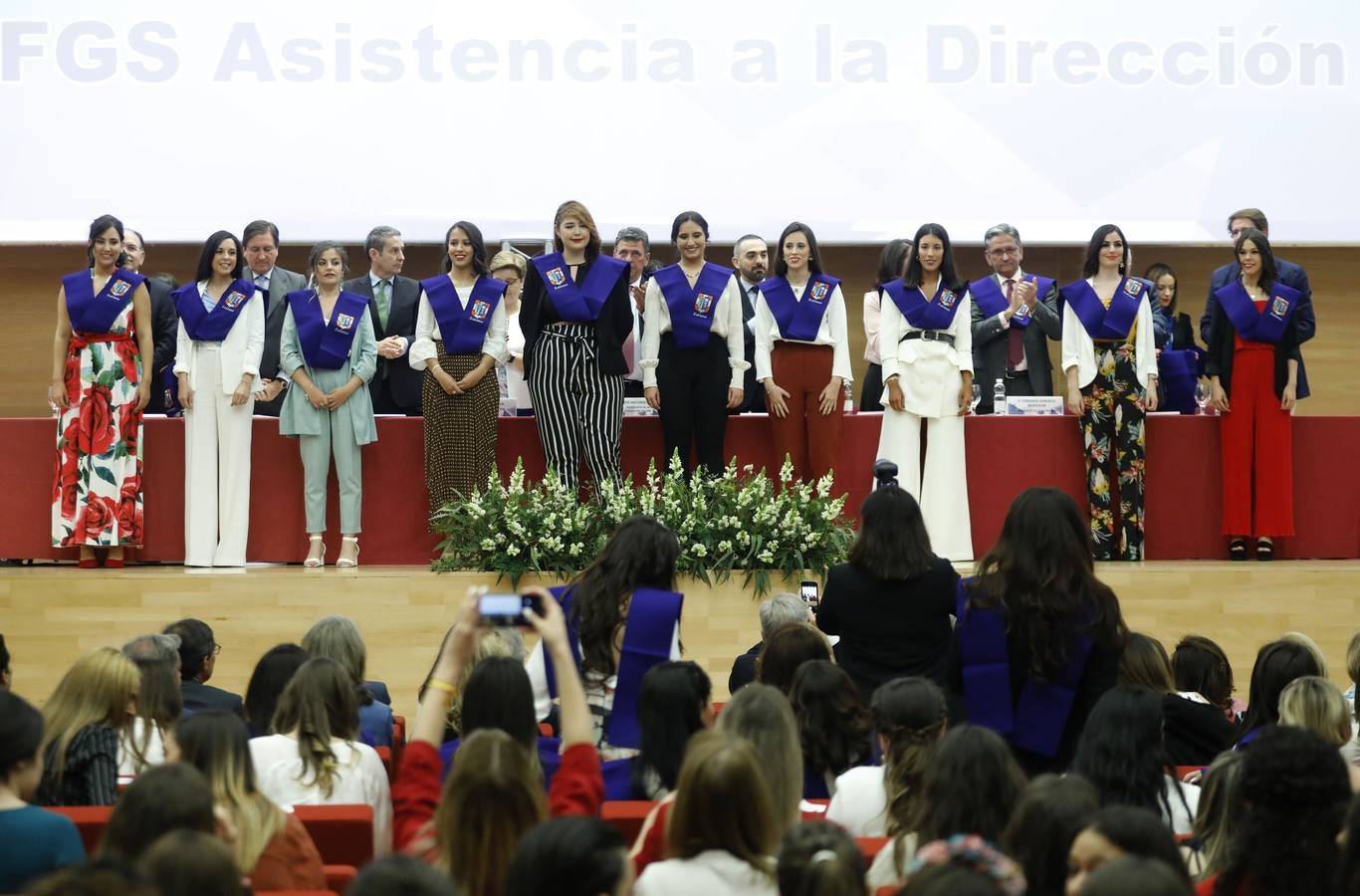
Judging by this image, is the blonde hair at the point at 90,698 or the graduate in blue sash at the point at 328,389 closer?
the blonde hair at the point at 90,698

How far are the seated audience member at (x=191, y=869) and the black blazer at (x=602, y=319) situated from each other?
5203mm

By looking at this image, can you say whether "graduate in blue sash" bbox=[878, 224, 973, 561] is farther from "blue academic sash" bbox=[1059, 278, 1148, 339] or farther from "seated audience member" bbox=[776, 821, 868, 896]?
"seated audience member" bbox=[776, 821, 868, 896]

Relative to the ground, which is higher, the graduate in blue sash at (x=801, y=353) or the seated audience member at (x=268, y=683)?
the graduate in blue sash at (x=801, y=353)

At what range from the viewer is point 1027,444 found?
8031 millimetres

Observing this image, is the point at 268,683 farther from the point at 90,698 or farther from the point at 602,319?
the point at 602,319

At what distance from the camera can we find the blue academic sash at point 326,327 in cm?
757

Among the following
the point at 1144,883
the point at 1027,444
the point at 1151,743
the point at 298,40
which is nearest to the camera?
the point at 1144,883

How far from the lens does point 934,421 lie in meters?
7.77

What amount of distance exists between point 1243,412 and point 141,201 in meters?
6.27

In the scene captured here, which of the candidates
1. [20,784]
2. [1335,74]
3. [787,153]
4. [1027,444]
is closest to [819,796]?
[20,784]

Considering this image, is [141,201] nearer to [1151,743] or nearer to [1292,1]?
[1292,1]

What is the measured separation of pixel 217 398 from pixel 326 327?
1.95 ft

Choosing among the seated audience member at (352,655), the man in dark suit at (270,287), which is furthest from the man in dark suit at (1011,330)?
the seated audience member at (352,655)

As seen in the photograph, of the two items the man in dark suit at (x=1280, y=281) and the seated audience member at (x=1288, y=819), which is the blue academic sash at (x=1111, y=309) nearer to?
the man in dark suit at (x=1280, y=281)
